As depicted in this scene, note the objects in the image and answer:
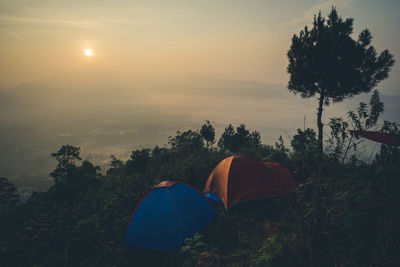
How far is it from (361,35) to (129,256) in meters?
15.7

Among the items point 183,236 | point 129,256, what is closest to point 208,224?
point 183,236

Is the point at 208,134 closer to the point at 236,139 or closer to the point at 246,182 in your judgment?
the point at 236,139

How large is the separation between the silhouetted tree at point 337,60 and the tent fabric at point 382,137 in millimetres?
3924

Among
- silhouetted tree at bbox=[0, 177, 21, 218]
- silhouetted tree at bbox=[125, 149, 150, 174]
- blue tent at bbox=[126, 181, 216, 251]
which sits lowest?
silhouetted tree at bbox=[0, 177, 21, 218]

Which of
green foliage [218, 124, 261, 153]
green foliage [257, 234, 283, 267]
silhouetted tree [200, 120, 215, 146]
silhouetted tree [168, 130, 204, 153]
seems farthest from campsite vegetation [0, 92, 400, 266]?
silhouetted tree [200, 120, 215, 146]

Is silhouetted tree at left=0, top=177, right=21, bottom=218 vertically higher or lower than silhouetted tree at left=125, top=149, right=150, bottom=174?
lower

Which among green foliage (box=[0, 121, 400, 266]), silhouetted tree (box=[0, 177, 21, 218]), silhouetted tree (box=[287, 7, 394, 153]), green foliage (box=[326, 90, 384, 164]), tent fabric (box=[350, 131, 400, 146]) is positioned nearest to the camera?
green foliage (box=[0, 121, 400, 266])

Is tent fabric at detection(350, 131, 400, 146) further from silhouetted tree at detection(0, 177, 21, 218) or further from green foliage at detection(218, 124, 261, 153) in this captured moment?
silhouetted tree at detection(0, 177, 21, 218)

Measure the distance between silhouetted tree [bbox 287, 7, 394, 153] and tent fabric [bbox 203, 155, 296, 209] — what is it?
517 cm

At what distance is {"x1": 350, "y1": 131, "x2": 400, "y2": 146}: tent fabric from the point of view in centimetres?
665

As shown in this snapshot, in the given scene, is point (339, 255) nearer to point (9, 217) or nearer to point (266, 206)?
point (266, 206)

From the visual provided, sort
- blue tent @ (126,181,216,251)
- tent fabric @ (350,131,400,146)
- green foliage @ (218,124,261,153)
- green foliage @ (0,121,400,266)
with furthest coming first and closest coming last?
green foliage @ (218,124,261,153) → tent fabric @ (350,131,400,146) → blue tent @ (126,181,216,251) → green foliage @ (0,121,400,266)

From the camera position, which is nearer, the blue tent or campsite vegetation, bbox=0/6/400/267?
campsite vegetation, bbox=0/6/400/267

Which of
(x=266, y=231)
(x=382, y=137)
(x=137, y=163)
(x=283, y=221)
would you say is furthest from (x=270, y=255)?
(x=137, y=163)
